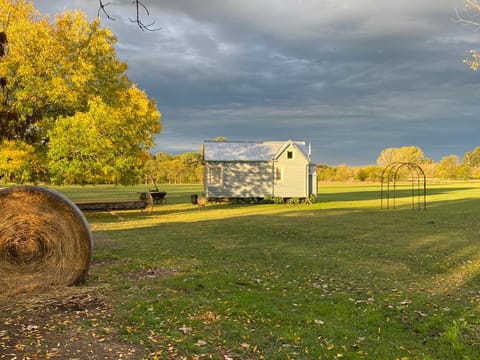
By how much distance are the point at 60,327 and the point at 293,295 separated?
4125 mm

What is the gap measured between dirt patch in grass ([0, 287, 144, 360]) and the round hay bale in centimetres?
34

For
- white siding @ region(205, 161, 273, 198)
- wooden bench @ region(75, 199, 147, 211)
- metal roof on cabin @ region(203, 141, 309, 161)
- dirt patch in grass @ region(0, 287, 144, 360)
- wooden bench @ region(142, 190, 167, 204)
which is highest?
metal roof on cabin @ region(203, 141, 309, 161)

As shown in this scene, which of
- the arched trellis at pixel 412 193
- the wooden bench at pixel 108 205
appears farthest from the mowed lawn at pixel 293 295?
the arched trellis at pixel 412 193

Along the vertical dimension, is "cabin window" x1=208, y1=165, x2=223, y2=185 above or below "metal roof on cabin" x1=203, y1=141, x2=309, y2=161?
below

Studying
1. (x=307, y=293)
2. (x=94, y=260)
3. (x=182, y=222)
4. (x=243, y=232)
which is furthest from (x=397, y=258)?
(x=182, y=222)

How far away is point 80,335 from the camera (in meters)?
5.60

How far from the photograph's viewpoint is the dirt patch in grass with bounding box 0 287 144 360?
5074mm

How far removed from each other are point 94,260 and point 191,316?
5.45 metres

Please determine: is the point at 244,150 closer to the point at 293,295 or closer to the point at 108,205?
the point at 108,205

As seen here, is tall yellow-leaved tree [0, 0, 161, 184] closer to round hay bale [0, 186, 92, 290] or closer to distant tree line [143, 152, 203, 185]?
round hay bale [0, 186, 92, 290]

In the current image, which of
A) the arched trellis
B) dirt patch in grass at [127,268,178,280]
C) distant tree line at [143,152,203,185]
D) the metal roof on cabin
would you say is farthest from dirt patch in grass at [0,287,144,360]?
distant tree line at [143,152,203,185]

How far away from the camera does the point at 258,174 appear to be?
120 ft

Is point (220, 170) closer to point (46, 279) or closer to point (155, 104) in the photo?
point (155, 104)

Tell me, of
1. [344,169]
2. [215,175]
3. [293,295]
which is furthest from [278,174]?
[344,169]
